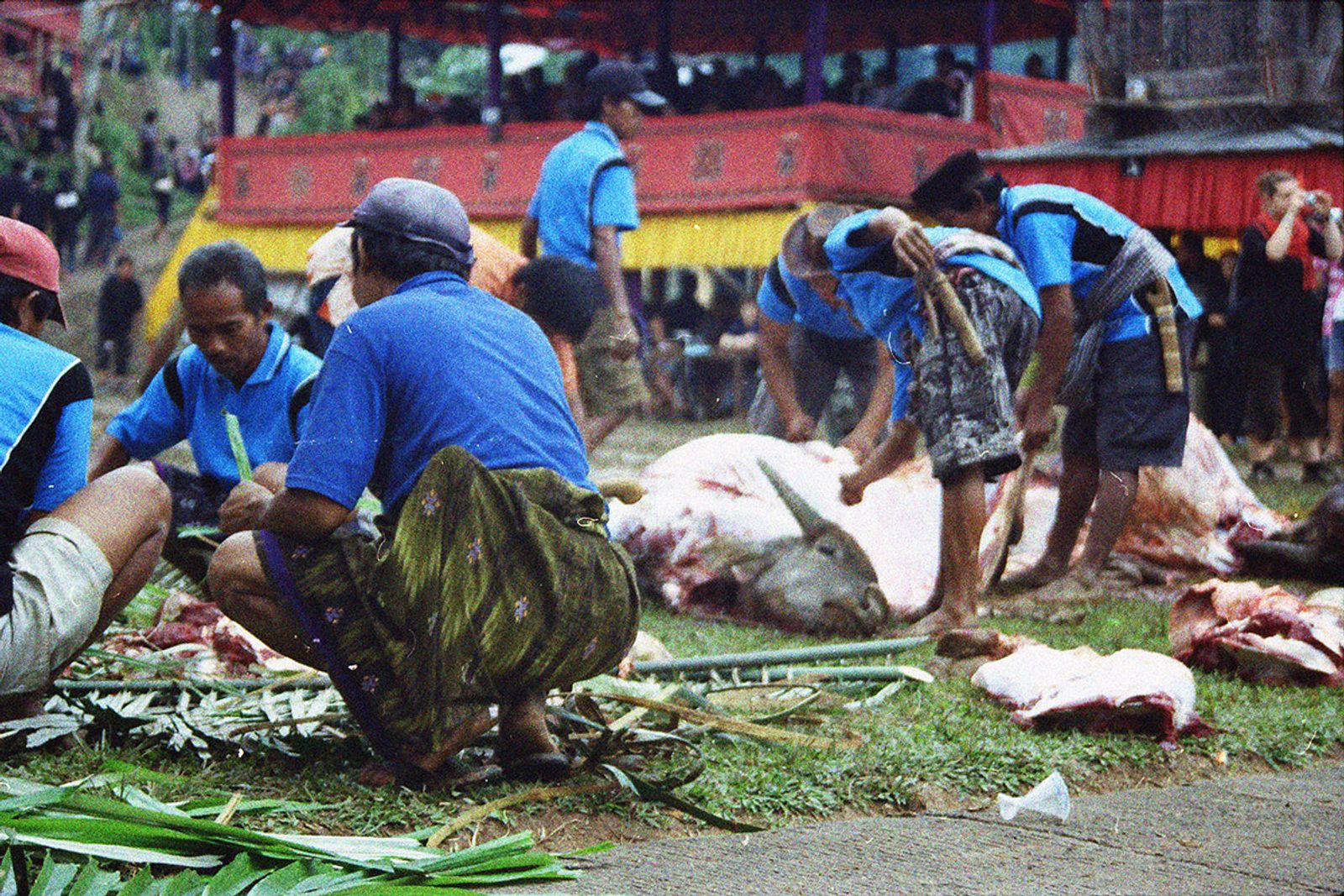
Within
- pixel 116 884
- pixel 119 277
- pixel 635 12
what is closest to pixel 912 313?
pixel 116 884

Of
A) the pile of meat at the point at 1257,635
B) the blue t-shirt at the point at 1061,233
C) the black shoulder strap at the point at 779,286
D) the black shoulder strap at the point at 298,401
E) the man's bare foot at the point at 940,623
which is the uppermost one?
the blue t-shirt at the point at 1061,233

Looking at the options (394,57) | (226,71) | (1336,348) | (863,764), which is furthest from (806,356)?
(394,57)

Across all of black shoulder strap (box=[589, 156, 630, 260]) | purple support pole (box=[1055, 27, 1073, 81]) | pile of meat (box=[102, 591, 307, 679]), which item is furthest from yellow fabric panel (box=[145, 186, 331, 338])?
pile of meat (box=[102, 591, 307, 679])

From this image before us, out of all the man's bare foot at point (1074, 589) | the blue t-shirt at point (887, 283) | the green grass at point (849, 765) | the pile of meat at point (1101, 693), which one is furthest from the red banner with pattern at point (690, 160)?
the green grass at point (849, 765)

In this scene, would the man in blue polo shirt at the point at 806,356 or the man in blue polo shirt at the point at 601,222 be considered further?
the man in blue polo shirt at the point at 601,222

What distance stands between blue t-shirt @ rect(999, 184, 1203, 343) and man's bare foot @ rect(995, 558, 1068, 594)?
A: 3.47 feet

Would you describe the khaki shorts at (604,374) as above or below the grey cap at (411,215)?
below

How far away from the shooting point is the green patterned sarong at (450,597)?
324 centimetres

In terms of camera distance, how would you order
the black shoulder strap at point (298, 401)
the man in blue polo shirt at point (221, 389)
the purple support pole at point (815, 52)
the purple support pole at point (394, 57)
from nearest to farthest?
the man in blue polo shirt at point (221, 389) → the black shoulder strap at point (298, 401) → the purple support pole at point (815, 52) → the purple support pole at point (394, 57)

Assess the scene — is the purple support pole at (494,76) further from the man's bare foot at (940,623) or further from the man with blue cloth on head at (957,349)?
the man's bare foot at (940,623)

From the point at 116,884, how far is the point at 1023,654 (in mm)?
2589

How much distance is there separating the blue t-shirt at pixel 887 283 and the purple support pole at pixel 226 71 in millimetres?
18288

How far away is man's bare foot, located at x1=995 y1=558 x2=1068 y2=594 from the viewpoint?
21.9 feet

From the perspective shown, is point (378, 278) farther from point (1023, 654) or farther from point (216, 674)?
point (1023, 654)
